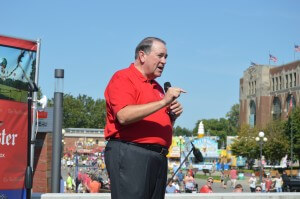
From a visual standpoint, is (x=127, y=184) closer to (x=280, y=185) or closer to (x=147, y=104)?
(x=147, y=104)

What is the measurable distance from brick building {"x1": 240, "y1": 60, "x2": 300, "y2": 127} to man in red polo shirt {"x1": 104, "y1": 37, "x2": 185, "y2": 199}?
90787 mm

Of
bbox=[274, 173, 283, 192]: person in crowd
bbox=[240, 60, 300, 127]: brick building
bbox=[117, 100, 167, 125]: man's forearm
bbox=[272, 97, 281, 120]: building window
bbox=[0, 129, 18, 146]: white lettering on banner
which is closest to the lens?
bbox=[117, 100, 167, 125]: man's forearm

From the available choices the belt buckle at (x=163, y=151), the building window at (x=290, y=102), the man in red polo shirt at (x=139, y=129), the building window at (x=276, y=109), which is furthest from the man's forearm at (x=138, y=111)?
the building window at (x=276, y=109)

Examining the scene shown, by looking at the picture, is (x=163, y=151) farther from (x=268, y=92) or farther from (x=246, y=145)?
(x=268, y=92)

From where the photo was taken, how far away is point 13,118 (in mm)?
6070

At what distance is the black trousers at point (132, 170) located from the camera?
3518mm

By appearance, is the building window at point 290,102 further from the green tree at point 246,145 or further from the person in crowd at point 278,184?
the person in crowd at point 278,184

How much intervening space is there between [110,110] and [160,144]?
0.39m

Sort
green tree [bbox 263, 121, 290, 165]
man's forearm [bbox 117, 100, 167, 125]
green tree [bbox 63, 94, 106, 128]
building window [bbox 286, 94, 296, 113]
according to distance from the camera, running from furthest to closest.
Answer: green tree [bbox 63, 94, 106, 128] → building window [bbox 286, 94, 296, 113] → green tree [bbox 263, 121, 290, 165] → man's forearm [bbox 117, 100, 167, 125]

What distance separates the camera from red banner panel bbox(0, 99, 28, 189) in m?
5.99

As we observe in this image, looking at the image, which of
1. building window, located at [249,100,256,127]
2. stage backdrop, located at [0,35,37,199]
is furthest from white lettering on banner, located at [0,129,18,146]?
building window, located at [249,100,256,127]

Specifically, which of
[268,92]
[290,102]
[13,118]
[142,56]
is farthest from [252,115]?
[142,56]

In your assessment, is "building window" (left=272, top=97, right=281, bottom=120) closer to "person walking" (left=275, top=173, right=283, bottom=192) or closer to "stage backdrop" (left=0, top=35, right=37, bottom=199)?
"person walking" (left=275, top=173, right=283, bottom=192)

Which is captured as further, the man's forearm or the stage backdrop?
the stage backdrop
